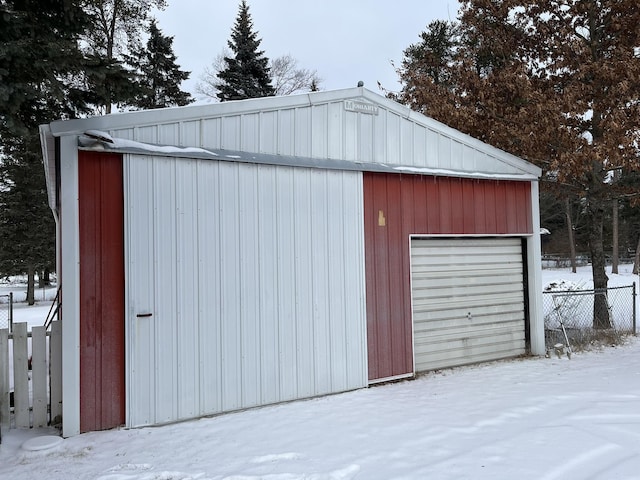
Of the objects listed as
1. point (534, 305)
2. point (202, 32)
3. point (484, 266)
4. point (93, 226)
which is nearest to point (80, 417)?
point (93, 226)

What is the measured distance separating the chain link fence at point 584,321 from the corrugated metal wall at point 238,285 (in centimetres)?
429

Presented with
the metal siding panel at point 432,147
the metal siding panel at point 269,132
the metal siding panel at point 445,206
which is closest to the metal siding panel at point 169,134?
the metal siding panel at point 269,132

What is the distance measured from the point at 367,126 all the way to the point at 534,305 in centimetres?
400

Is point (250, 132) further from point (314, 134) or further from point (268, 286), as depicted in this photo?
point (268, 286)

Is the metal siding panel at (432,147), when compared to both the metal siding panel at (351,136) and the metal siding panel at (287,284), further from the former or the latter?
the metal siding panel at (287,284)

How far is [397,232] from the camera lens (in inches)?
254

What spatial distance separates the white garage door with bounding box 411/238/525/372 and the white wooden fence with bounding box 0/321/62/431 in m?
4.36

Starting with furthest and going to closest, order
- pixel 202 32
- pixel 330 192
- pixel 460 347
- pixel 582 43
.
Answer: pixel 202 32
pixel 582 43
pixel 460 347
pixel 330 192

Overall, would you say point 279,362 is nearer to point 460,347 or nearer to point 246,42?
point 460,347

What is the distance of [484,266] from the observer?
7.39 meters

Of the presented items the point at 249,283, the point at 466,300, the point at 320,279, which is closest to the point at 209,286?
the point at 249,283

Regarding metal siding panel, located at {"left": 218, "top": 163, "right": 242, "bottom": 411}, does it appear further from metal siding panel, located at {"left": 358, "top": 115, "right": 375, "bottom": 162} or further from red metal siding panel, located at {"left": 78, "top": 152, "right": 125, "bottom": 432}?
metal siding panel, located at {"left": 358, "top": 115, "right": 375, "bottom": 162}

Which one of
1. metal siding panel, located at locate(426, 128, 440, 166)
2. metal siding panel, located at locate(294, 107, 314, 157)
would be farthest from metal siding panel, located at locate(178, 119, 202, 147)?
metal siding panel, located at locate(426, 128, 440, 166)

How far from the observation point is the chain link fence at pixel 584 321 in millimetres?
8359
